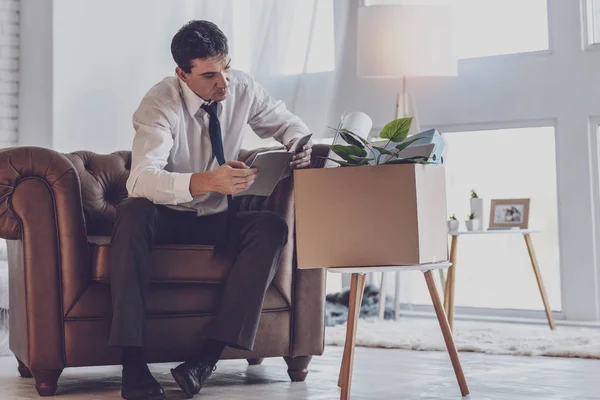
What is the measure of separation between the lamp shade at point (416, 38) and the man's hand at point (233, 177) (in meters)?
1.92

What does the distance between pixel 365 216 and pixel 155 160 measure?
2.18 ft

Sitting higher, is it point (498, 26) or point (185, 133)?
point (498, 26)

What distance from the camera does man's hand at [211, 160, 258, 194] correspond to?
2303mm

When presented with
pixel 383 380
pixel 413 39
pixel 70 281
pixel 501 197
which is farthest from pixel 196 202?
pixel 501 197

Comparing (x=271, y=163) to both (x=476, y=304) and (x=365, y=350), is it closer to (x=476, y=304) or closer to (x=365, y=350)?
(x=365, y=350)

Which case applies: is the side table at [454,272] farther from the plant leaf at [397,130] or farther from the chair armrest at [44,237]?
the chair armrest at [44,237]

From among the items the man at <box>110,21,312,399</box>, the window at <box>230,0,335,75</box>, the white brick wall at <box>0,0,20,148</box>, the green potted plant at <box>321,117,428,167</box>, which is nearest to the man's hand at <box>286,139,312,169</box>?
the man at <box>110,21,312,399</box>

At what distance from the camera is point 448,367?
9.44 ft

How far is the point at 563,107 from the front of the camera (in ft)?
13.6

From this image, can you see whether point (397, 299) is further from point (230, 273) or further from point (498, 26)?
point (230, 273)

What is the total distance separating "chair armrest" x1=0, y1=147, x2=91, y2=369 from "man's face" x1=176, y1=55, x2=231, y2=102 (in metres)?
0.43

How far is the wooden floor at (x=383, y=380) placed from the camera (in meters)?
2.40

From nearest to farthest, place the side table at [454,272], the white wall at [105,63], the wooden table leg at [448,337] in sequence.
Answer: the wooden table leg at [448,337] → the side table at [454,272] → the white wall at [105,63]

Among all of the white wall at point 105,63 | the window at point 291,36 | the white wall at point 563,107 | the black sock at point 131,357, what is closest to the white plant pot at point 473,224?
the white wall at point 563,107
